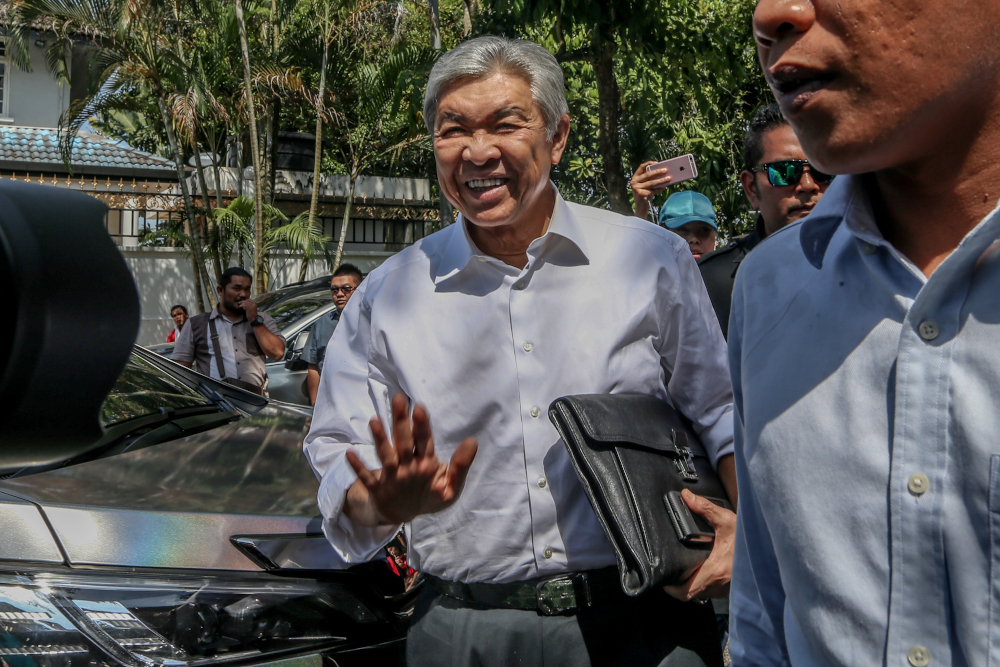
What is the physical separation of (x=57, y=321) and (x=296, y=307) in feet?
25.0

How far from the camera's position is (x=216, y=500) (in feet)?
8.18

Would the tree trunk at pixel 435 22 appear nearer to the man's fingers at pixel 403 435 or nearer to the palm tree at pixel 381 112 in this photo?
the palm tree at pixel 381 112

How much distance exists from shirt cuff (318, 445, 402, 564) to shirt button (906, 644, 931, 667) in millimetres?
1092

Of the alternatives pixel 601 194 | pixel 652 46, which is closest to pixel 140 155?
pixel 601 194

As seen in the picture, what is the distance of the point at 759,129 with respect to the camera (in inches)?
124

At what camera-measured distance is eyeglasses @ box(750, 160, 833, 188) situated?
294 centimetres

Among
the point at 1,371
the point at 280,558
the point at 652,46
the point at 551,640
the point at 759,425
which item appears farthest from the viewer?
the point at 652,46

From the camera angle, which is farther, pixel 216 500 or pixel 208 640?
pixel 216 500

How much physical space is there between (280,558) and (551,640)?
2.62 feet

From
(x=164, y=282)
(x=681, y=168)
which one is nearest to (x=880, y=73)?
(x=681, y=168)

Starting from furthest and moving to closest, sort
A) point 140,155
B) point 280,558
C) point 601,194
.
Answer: point 140,155 < point 601,194 < point 280,558

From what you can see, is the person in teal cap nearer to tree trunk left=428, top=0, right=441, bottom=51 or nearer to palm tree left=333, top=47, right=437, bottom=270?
palm tree left=333, top=47, right=437, bottom=270

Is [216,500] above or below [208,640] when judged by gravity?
above

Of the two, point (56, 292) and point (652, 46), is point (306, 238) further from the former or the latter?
point (56, 292)
